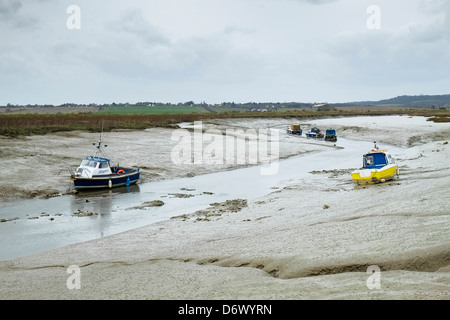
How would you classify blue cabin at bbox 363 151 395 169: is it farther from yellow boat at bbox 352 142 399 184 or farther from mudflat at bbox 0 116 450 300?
mudflat at bbox 0 116 450 300

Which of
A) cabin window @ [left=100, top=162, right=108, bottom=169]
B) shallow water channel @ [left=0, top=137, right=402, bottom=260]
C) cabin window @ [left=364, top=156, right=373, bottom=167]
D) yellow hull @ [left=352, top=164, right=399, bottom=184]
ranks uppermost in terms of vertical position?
cabin window @ [left=364, top=156, right=373, bottom=167]

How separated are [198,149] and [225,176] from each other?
1408 centimetres

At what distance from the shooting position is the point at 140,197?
1135 inches

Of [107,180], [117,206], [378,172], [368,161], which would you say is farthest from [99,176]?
[378,172]

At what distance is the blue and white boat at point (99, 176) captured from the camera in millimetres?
30594

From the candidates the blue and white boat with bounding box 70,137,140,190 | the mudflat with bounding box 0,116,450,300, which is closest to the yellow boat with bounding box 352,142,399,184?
the mudflat with bounding box 0,116,450,300

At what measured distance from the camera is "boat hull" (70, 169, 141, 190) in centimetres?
3039

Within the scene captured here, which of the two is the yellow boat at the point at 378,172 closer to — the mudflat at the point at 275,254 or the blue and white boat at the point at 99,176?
the mudflat at the point at 275,254

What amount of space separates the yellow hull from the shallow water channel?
4.90 feet

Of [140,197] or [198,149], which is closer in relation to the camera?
[140,197]
